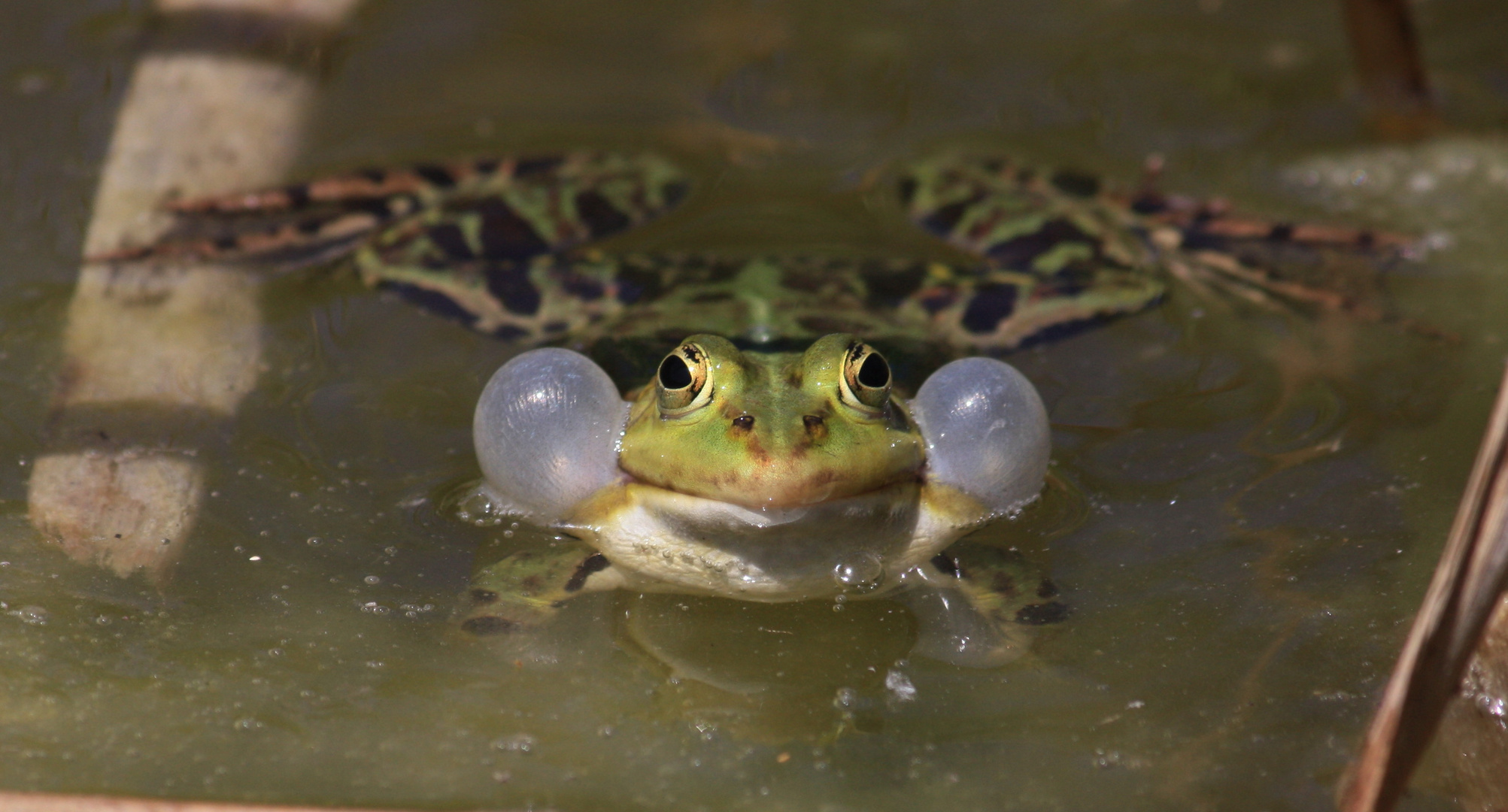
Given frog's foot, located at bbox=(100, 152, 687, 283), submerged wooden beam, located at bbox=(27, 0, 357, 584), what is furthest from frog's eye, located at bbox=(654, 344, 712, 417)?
frog's foot, located at bbox=(100, 152, 687, 283)

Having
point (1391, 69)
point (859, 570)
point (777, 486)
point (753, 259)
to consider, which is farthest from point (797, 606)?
point (1391, 69)

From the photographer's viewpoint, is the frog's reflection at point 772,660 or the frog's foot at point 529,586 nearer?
the frog's reflection at point 772,660

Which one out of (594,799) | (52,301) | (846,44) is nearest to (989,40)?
(846,44)

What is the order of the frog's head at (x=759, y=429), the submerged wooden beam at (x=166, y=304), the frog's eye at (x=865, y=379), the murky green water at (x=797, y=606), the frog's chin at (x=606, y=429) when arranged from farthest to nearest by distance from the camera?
the submerged wooden beam at (x=166, y=304) → the frog's chin at (x=606, y=429) → the frog's eye at (x=865, y=379) → the frog's head at (x=759, y=429) → the murky green water at (x=797, y=606)

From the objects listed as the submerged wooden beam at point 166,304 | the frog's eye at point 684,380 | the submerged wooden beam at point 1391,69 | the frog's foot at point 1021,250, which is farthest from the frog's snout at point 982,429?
the submerged wooden beam at point 1391,69

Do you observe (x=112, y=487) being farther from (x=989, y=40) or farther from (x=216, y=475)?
(x=989, y=40)

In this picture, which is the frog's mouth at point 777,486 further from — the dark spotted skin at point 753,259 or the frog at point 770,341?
the dark spotted skin at point 753,259
